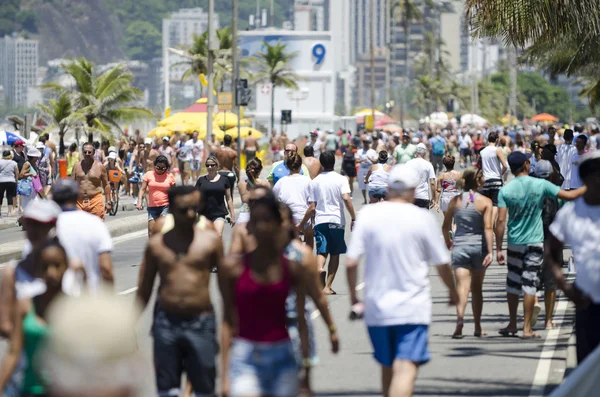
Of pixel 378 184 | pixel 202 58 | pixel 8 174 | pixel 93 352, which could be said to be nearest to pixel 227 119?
pixel 202 58

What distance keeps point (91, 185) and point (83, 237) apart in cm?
889

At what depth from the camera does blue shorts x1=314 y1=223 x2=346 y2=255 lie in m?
14.5

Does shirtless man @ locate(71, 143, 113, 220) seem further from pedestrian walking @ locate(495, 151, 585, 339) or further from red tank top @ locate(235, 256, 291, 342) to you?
red tank top @ locate(235, 256, 291, 342)

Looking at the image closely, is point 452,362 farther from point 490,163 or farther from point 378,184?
point 490,163

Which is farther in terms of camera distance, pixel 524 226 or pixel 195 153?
pixel 195 153

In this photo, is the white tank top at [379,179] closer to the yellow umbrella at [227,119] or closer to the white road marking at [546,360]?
the white road marking at [546,360]

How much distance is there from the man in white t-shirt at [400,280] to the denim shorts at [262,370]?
1.25m

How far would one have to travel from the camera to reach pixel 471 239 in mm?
11844

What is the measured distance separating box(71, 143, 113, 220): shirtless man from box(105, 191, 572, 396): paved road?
132 inches

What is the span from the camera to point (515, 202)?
462 inches

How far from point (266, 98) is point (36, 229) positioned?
278 feet

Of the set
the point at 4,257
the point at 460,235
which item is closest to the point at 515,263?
the point at 460,235

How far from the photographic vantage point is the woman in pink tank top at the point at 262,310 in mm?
6402

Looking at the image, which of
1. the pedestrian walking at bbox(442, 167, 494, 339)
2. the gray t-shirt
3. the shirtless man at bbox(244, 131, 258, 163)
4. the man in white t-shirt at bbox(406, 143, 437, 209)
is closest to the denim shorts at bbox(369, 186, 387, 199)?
the man in white t-shirt at bbox(406, 143, 437, 209)
